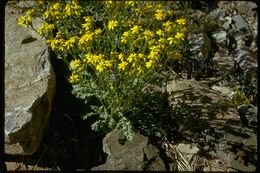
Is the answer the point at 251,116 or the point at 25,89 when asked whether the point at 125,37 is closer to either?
the point at 25,89

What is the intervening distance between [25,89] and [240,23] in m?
2.94

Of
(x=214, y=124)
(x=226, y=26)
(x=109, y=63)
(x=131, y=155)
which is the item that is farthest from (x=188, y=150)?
(x=226, y=26)

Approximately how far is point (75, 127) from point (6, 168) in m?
0.85

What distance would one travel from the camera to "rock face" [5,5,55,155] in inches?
132

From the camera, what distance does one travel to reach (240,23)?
522cm

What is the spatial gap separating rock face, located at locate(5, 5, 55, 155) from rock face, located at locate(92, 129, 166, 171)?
611 millimetres

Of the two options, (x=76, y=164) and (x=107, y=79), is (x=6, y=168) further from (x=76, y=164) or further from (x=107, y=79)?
(x=107, y=79)

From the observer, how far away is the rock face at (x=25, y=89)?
335 centimetres

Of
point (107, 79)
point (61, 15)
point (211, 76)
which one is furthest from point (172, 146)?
point (61, 15)

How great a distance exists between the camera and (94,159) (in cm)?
377

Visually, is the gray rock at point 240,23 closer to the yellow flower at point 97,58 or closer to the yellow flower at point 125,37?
the yellow flower at point 125,37

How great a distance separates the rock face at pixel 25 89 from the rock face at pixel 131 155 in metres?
0.61

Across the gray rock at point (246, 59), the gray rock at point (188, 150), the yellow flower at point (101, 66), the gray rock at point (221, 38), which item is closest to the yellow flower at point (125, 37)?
the yellow flower at point (101, 66)

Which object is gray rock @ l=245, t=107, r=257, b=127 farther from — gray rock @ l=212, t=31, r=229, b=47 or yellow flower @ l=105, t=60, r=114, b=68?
yellow flower @ l=105, t=60, r=114, b=68
